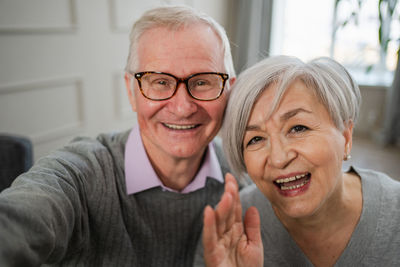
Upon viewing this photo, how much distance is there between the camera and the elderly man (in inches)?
45.4

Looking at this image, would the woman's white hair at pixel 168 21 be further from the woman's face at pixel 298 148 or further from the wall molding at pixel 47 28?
the wall molding at pixel 47 28

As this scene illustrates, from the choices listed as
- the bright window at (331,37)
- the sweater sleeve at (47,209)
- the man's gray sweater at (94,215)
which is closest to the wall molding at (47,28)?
the man's gray sweater at (94,215)

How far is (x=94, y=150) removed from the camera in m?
1.24

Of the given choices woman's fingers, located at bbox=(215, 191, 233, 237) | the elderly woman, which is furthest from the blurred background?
woman's fingers, located at bbox=(215, 191, 233, 237)

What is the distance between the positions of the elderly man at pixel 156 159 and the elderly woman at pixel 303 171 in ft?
0.49

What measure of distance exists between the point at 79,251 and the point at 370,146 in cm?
429

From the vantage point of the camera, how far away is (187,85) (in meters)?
1.20

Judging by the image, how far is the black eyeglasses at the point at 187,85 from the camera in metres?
1.21

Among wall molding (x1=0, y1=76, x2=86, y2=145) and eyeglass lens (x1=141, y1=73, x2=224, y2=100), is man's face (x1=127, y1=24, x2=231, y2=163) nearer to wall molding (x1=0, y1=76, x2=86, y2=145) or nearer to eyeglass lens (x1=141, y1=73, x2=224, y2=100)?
eyeglass lens (x1=141, y1=73, x2=224, y2=100)

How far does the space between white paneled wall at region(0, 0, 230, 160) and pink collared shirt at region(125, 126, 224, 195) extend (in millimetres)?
1549

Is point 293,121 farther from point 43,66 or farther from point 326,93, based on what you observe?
point 43,66

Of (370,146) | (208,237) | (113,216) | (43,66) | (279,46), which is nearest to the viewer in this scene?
(208,237)

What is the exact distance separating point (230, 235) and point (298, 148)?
335 millimetres

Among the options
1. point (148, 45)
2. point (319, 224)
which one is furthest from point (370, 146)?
Answer: point (148, 45)
